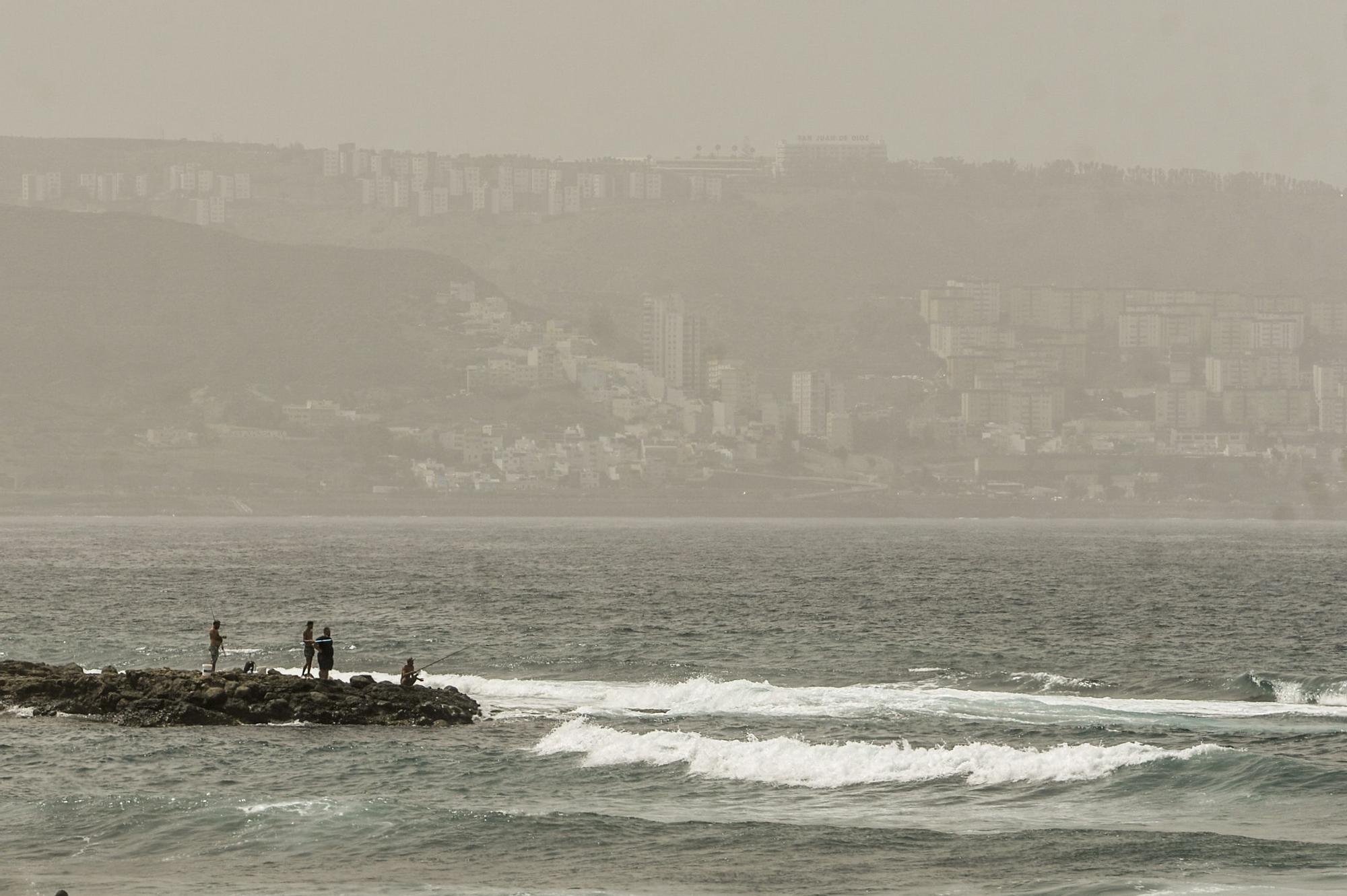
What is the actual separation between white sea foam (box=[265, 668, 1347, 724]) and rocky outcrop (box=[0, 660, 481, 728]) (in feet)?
10.1

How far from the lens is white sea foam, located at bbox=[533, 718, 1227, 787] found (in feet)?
124

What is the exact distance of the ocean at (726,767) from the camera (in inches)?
1179

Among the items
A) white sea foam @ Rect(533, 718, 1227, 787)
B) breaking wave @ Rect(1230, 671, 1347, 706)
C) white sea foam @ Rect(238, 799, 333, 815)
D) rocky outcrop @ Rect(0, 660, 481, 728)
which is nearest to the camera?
white sea foam @ Rect(238, 799, 333, 815)

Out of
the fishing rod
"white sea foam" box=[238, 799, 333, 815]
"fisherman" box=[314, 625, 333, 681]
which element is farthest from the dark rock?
the fishing rod

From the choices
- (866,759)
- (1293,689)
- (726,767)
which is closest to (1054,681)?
(1293,689)

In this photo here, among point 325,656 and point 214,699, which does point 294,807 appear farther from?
point 325,656

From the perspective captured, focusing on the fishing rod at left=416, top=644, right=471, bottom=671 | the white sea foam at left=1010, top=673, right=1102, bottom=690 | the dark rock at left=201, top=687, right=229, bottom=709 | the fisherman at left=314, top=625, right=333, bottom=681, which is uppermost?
the fisherman at left=314, top=625, right=333, bottom=681

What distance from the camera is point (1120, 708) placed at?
49344mm

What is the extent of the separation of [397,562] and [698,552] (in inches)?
1664

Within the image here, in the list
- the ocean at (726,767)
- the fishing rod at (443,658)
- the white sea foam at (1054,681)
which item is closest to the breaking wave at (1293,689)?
the ocean at (726,767)

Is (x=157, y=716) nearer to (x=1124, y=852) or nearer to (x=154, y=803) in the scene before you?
(x=154, y=803)

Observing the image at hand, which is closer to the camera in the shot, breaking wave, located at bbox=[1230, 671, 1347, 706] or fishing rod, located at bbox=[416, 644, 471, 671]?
breaking wave, located at bbox=[1230, 671, 1347, 706]

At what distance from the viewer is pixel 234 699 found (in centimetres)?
4616

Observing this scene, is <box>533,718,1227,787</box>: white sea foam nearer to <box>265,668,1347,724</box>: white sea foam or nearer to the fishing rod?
<box>265,668,1347,724</box>: white sea foam
